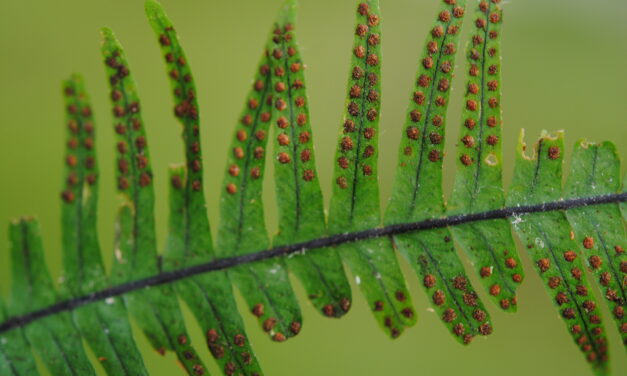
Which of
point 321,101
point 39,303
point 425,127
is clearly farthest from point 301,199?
point 321,101

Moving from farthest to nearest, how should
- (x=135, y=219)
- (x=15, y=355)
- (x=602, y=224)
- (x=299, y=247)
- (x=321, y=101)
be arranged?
(x=321, y=101) < (x=602, y=224) < (x=299, y=247) < (x=135, y=219) < (x=15, y=355)

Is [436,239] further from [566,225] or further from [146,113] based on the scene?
[146,113]

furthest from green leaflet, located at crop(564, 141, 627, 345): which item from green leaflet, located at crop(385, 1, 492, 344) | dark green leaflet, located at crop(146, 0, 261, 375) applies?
dark green leaflet, located at crop(146, 0, 261, 375)

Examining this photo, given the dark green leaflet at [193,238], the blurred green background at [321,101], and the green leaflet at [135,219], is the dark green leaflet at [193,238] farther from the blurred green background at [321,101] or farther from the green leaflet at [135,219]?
the blurred green background at [321,101]

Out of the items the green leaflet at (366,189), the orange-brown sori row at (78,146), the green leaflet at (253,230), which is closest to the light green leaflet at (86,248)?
the orange-brown sori row at (78,146)

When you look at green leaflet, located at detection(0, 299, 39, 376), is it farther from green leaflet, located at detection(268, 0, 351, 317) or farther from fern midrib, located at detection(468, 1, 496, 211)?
fern midrib, located at detection(468, 1, 496, 211)

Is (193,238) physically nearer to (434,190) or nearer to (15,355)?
(15,355)
